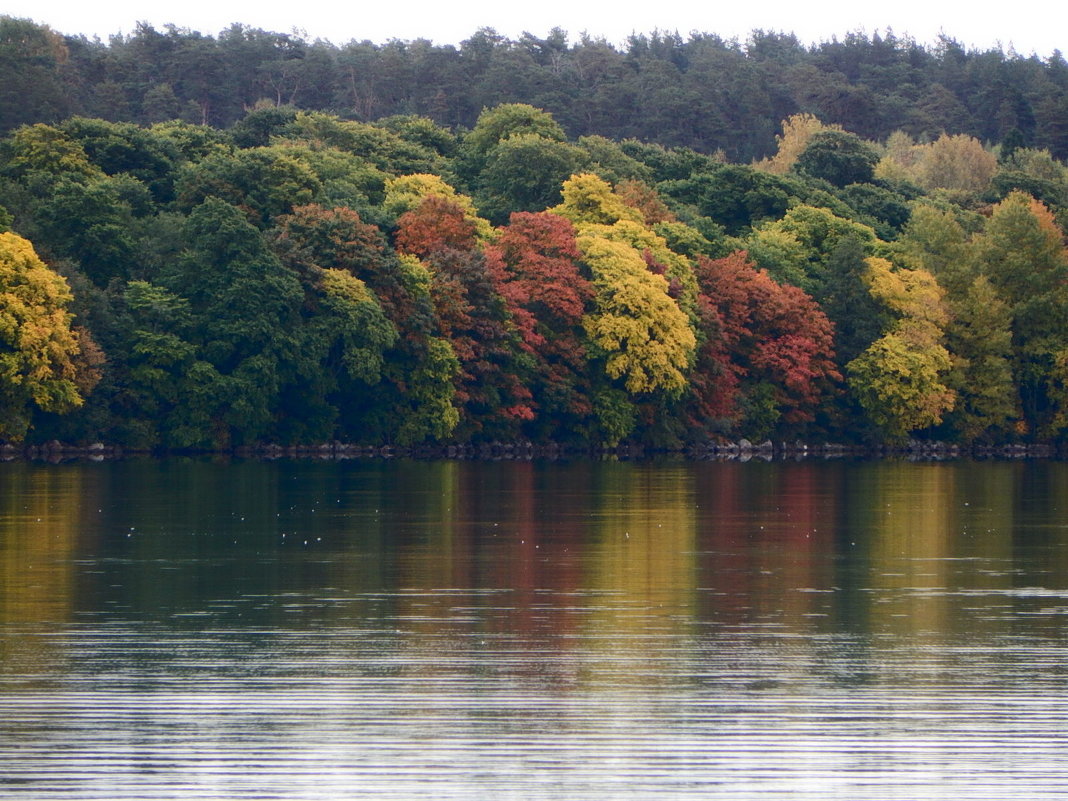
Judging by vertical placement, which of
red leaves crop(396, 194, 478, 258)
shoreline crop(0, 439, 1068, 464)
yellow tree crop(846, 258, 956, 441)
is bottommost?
shoreline crop(0, 439, 1068, 464)

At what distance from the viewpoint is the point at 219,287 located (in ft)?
258

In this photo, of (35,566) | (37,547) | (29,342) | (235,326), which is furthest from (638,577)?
(235,326)

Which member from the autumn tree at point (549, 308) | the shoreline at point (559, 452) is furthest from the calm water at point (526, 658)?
the autumn tree at point (549, 308)

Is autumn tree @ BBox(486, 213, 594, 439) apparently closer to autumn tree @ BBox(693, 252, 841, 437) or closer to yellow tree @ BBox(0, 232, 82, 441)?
autumn tree @ BBox(693, 252, 841, 437)

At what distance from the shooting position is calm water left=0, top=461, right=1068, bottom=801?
14.8 meters

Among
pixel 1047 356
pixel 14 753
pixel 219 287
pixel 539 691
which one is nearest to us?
pixel 14 753

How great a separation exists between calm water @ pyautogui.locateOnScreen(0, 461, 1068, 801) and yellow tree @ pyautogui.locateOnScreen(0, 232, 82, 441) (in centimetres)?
3152

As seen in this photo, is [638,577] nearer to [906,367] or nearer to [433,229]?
[433,229]

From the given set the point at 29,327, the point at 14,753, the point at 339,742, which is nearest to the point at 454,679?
the point at 339,742

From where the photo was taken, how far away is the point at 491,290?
85875 millimetres

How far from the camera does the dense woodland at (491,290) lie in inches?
3049

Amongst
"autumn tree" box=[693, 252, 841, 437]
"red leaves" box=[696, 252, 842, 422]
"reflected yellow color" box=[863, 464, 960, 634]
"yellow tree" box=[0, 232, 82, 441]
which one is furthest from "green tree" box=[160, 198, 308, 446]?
"reflected yellow color" box=[863, 464, 960, 634]

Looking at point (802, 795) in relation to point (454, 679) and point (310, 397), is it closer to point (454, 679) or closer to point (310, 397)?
point (454, 679)

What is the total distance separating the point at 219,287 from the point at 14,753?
64.4 m
